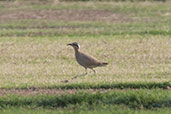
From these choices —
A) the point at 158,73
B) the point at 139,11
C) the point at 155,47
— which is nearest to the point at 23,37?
the point at 155,47

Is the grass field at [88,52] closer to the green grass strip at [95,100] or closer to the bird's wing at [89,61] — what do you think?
the green grass strip at [95,100]

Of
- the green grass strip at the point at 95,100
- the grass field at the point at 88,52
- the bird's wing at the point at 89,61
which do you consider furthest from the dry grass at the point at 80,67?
the green grass strip at the point at 95,100

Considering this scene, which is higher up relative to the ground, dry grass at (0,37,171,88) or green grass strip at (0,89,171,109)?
green grass strip at (0,89,171,109)

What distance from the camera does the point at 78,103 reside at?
43.7 feet

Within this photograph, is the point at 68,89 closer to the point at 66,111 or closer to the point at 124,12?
the point at 66,111

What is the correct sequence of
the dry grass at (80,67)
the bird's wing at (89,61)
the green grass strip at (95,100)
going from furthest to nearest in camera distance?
the bird's wing at (89,61) → the dry grass at (80,67) → the green grass strip at (95,100)

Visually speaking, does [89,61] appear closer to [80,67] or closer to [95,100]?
[80,67]

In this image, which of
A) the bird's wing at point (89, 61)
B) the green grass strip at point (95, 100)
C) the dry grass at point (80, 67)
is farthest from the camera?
the bird's wing at point (89, 61)

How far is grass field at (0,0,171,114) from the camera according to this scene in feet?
43.8

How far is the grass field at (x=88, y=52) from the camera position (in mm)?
13336

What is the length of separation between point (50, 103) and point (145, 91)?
6.28 feet

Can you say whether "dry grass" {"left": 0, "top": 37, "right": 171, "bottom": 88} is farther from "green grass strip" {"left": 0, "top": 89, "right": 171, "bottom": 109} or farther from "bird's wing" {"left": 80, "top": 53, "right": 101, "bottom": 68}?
"green grass strip" {"left": 0, "top": 89, "right": 171, "bottom": 109}

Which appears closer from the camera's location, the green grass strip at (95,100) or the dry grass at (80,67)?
the green grass strip at (95,100)

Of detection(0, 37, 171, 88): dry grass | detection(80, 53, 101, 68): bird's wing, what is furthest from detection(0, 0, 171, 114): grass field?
detection(80, 53, 101, 68): bird's wing
